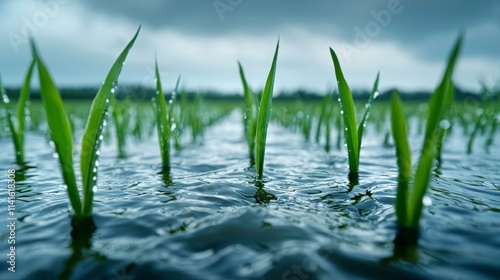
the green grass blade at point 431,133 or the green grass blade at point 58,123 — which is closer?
the green grass blade at point 431,133

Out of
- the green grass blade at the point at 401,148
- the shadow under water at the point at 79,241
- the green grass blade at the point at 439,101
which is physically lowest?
the shadow under water at the point at 79,241

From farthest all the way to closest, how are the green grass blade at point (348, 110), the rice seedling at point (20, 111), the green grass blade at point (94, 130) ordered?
the rice seedling at point (20, 111) < the green grass blade at point (348, 110) < the green grass blade at point (94, 130)

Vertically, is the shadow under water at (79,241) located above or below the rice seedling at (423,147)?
below

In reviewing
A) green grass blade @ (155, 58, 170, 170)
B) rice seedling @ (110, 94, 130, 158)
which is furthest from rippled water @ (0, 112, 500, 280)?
rice seedling @ (110, 94, 130, 158)

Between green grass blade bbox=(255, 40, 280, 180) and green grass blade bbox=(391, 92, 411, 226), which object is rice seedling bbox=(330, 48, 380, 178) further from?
green grass blade bbox=(391, 92, 411, 226)

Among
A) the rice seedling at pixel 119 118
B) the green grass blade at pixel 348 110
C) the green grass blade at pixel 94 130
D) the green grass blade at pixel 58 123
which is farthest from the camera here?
the rice seedling at pixel 119 118

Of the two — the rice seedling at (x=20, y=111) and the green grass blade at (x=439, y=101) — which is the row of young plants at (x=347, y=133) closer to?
the green grass blade at (x=439, y=101)


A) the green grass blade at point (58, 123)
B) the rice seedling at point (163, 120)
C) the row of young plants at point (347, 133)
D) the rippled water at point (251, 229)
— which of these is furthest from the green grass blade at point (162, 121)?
the green grass blade at point (58, 123)

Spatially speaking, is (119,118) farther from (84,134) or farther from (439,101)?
(439,101)

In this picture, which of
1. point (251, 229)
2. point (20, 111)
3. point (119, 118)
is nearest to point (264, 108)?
point (251, 229)
